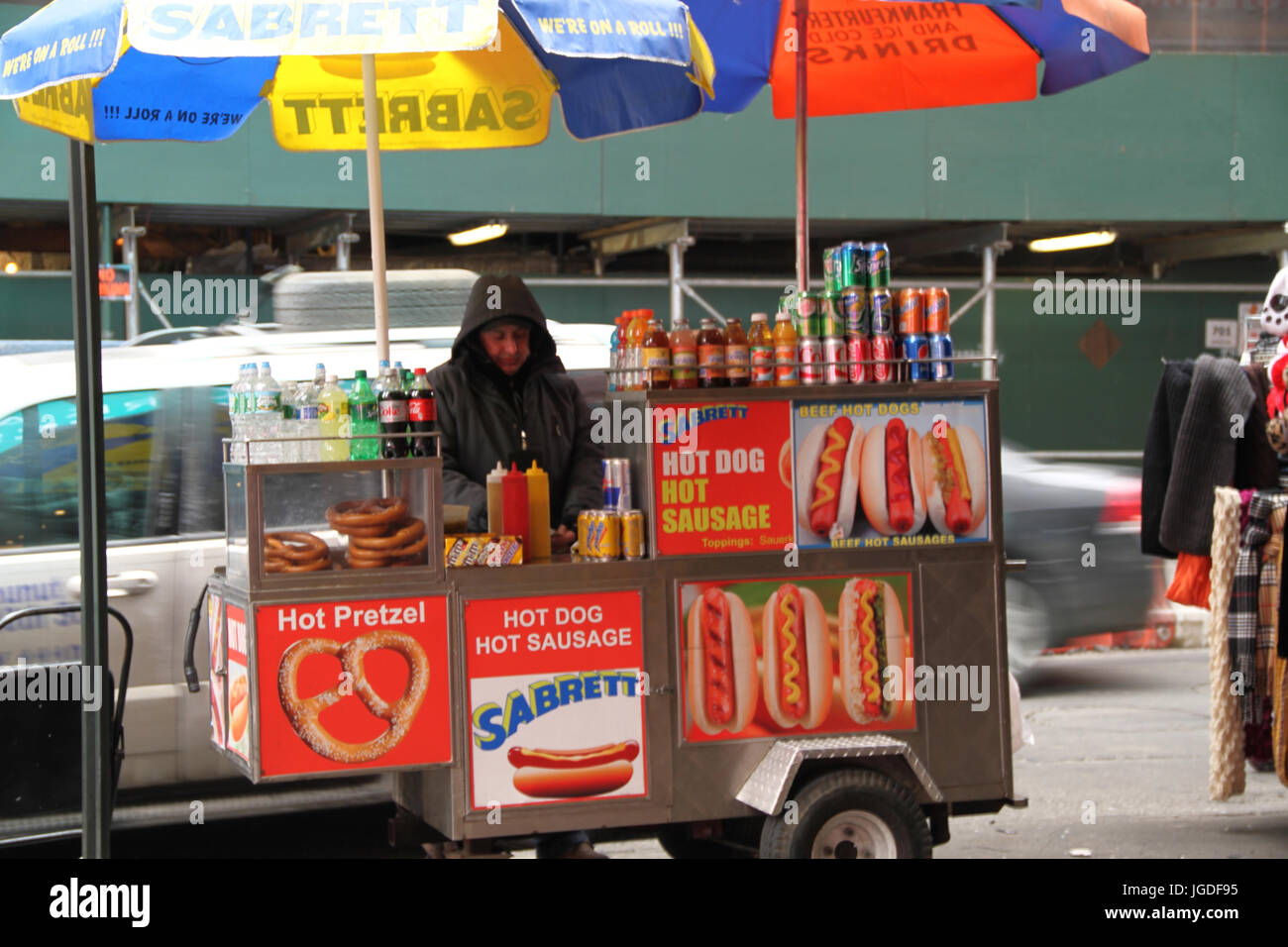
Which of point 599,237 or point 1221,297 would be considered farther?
point 1221,297

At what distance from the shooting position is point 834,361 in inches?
191

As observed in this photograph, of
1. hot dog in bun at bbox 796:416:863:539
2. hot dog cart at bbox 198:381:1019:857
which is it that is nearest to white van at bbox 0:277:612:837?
hot dog cart at bbox 198:381:1019:857

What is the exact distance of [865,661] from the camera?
4.84 m

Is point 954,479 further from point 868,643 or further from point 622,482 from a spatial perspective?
point 622,482

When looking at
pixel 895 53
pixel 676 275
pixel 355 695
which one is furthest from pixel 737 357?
pixel 676 275

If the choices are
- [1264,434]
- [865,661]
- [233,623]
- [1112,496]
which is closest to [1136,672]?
[1112,496]

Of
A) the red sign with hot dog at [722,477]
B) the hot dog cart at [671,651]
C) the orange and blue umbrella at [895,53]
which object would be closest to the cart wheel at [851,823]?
the hot dog cart at [671,651]

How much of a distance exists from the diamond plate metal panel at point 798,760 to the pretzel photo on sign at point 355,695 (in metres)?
1.17

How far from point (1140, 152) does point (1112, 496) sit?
321 inches

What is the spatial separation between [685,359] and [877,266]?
2.54 feet

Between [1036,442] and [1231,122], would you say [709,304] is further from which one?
[1231,122]

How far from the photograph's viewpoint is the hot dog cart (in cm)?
443

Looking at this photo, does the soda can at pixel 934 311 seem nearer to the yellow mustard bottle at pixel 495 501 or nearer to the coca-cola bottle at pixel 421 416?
the yellow mustard bottle at pixel 495 501

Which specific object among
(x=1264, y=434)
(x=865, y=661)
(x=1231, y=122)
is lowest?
(x=865, y=661)
